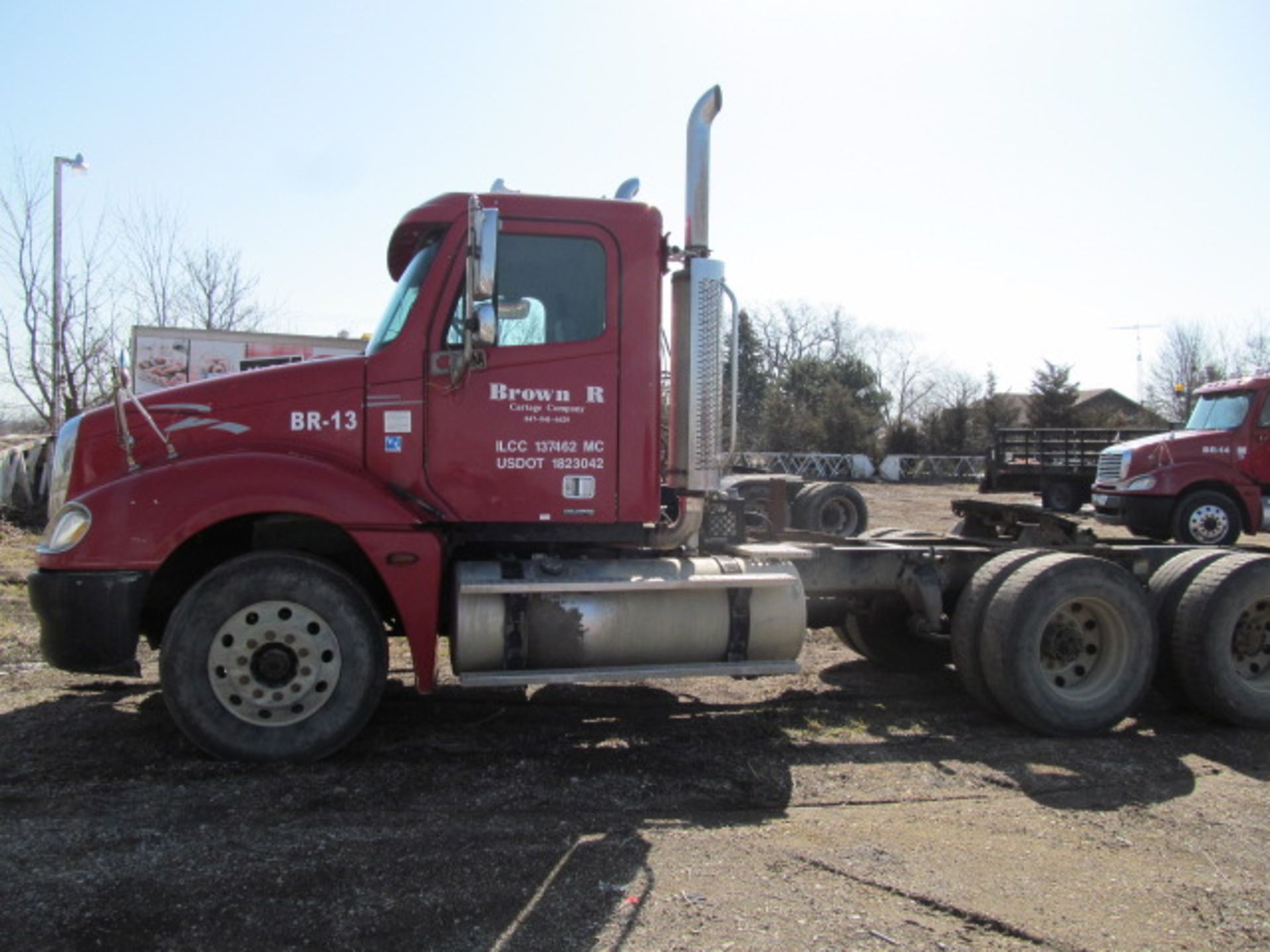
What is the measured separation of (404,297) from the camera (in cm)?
540

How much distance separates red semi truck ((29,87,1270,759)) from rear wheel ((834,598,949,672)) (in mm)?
1121

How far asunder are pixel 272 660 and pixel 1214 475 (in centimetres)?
1530

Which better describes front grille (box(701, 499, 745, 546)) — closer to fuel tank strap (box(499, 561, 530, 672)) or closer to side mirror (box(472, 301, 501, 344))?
fuel tank strap (box(499, 561, 530, 672))

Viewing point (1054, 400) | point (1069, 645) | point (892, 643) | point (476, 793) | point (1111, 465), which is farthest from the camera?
point (1054, 400)

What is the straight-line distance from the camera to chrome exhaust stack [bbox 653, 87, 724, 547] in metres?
5.62

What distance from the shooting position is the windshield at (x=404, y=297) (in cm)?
533

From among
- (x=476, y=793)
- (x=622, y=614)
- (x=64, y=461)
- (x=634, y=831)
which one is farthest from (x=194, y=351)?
(x=634, y=831)

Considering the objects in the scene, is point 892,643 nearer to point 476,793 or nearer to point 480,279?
point 476,793

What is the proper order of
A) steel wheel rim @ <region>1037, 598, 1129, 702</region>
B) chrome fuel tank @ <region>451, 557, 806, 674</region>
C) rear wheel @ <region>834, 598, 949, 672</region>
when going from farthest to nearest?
rear wheel @ <region>834, 598, 949, 672</region>, steel wheel rim @ <region>1037, 598, 1129, 702</region>, chrome fuel tank @ <region>451, 557, 806, 674</region>

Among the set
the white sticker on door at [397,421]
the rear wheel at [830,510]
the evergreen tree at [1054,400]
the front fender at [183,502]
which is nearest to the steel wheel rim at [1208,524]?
the rear wheel at [830,510]

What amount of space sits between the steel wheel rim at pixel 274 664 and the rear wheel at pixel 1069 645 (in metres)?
3.84

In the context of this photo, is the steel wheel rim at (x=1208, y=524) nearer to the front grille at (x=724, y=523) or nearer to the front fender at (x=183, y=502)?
the front grille at (x=724, y=523)

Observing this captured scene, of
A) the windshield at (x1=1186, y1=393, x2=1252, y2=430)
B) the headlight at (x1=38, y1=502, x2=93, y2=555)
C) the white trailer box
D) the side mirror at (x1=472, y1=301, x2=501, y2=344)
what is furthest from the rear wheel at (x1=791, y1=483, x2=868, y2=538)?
the headlight at (x1=38, y1=502, x2=93, y2=555)

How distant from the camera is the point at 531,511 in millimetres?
5441
